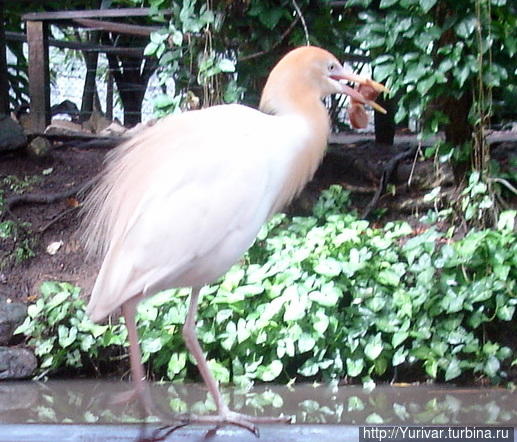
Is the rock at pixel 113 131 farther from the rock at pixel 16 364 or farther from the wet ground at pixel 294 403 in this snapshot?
the wet ground at pixel 294 403

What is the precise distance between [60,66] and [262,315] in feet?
17.8

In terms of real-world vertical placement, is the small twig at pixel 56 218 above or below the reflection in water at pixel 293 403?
above

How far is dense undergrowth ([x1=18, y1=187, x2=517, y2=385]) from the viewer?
4059 mm

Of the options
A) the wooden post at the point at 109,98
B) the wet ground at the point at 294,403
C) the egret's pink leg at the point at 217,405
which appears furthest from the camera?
the wooden post at the point at 109,98

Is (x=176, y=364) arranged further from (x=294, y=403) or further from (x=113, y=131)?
(x=113, y=131)

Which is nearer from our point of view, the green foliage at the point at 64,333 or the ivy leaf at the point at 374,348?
the ivy leaf at the point at 374,348

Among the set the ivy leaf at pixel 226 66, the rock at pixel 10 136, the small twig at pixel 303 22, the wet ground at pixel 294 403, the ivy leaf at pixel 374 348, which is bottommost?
the wet ground at pixel 294 403

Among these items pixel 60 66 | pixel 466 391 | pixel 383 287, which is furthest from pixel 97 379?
pixel 60 66

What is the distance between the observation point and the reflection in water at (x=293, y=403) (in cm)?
369

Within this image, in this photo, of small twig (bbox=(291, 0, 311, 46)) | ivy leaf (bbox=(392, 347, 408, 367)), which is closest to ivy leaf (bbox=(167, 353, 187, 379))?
ivy leaf (bbox=(392, 347, 408, 367))

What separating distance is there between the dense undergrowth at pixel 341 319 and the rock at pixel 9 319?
103 millimetres

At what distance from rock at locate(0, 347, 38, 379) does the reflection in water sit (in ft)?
0.19

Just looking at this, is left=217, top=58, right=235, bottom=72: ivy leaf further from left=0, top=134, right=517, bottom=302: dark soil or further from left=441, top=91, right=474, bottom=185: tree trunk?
left=441, top=91, right=474, bottom=185: tree trunk

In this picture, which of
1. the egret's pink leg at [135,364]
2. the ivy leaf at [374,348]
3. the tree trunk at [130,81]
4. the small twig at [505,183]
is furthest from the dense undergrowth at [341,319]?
the tree trunk at [130,81]
